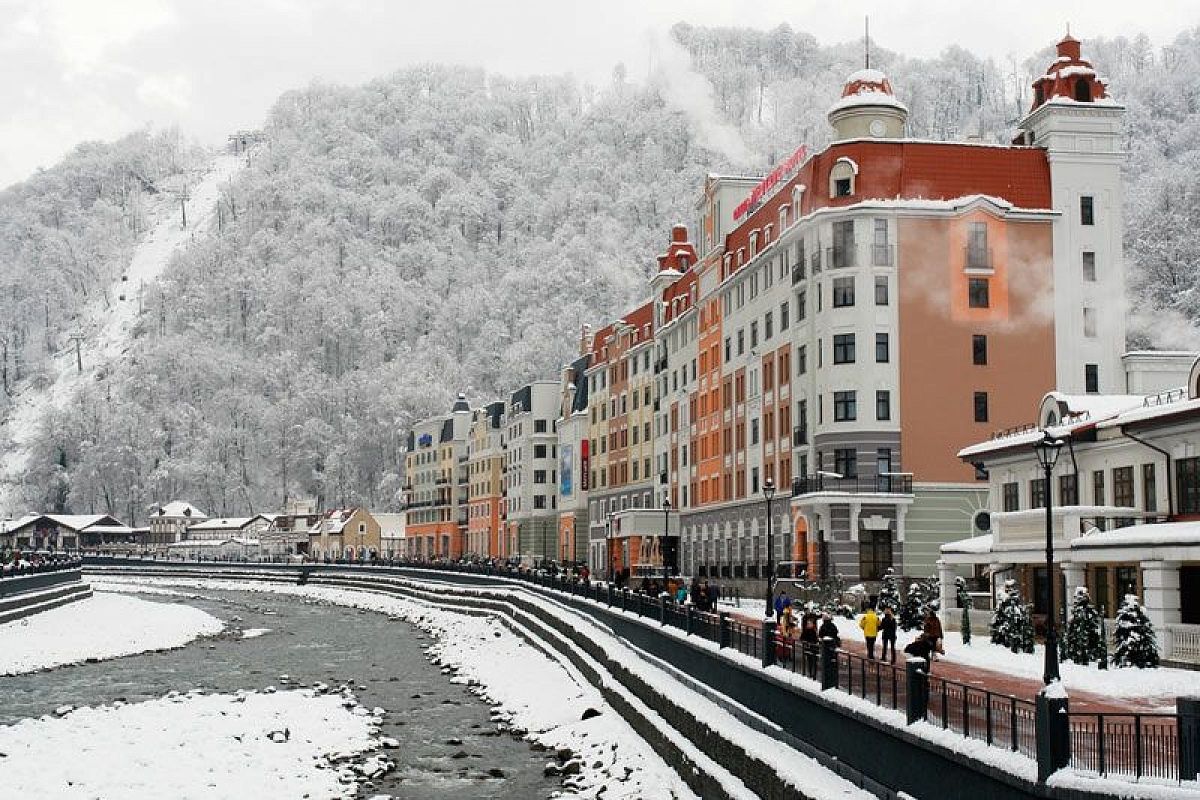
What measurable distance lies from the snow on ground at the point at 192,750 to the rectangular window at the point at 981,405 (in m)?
33.7

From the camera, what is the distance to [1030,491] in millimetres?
44875

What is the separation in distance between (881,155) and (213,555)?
141m

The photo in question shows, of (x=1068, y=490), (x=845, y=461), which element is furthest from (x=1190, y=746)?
(x=845, y=461)

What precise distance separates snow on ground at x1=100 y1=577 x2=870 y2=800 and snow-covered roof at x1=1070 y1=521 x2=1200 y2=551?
1194 cm

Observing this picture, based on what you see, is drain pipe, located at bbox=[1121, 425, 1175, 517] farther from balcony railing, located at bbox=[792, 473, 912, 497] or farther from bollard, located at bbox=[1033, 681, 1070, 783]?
Answer: balcony railing, located at bbox=[792, 473, 912, 497]

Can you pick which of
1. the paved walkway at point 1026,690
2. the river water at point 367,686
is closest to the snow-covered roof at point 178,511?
the river water at point 367,686

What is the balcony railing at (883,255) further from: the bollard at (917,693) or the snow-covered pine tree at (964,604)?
the bollard at (917,693)

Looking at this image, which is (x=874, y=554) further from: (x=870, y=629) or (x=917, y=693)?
(x=917, y=693)

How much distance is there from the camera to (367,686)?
47375 millimetres

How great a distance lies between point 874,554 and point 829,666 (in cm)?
3877

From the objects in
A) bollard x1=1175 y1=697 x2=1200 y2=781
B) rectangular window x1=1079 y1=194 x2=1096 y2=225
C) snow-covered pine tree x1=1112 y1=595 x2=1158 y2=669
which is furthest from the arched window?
bollard x1=1175 y1=697 x2=1200 y2=781

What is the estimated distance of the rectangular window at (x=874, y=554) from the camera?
59844 mm

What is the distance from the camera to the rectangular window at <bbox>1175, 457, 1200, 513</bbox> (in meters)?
34.9

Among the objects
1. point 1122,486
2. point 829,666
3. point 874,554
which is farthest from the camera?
point 874,554
